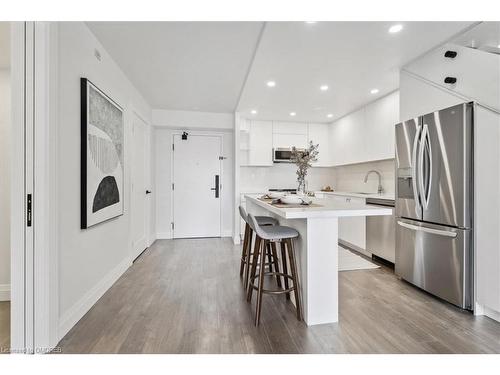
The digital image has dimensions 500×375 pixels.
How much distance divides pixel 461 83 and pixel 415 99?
0.48 meters

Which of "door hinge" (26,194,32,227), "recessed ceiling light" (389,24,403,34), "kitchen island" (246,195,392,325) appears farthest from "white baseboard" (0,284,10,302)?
"recessed ceiling light" (389,24,403,34)

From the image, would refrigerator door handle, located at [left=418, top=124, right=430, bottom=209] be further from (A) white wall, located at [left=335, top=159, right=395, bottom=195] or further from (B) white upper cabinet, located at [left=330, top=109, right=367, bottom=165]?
(B) white upper cabinet, located at [left=330, top=109, right=367, bottom=165]

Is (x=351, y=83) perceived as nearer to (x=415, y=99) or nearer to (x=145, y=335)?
(x=415, y=99)

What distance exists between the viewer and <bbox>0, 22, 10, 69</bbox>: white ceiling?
1859mm

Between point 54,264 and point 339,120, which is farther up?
point 339,120

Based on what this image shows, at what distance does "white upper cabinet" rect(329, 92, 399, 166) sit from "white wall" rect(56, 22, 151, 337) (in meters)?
3.53

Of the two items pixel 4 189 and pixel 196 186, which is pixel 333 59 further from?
pixel 4 189

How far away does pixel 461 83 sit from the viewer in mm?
2068

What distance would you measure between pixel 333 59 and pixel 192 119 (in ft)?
9.04

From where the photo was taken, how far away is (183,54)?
8.24 feet

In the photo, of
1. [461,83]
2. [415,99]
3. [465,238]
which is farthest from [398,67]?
[465,238]

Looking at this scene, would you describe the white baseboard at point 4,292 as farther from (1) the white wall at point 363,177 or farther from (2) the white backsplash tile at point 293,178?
(1) the white wall at point 363,177
